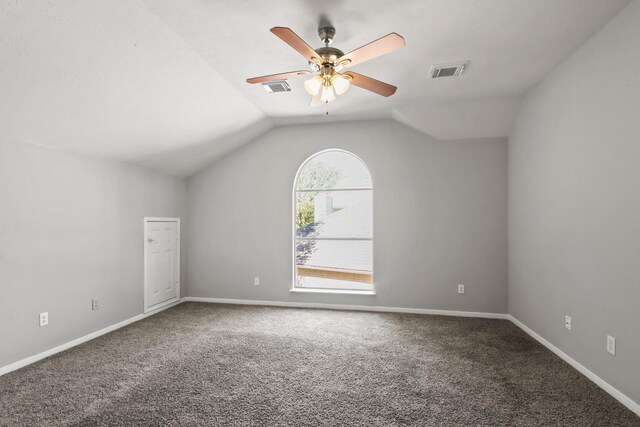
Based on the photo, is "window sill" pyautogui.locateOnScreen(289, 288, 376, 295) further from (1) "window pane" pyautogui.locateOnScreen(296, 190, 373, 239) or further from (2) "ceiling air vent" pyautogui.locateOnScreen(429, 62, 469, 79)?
(2) "ceiling air vent" pyautogui.locateOnScreen(429, 62, 469, 79)

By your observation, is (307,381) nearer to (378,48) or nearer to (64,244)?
(378,48)

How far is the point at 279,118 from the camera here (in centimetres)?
475

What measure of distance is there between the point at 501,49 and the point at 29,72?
3555 mm

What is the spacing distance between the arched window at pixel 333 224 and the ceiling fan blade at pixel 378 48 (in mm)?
2651

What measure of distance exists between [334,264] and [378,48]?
341 centimetres

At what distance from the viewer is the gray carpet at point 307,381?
2.20 meters

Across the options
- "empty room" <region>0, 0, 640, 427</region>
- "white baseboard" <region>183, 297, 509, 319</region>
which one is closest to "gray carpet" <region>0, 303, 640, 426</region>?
"empty room" <region>0, 0, 640, 427</region>

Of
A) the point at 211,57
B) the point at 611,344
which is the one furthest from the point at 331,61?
the point at 611,344

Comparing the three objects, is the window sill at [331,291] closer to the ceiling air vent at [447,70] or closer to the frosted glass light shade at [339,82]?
the ceiling air vent at [447,70]

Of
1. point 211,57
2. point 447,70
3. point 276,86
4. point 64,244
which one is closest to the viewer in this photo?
point 211,57

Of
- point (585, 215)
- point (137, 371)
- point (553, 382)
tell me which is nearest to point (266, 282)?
point (137, 371)

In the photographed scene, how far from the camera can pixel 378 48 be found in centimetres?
208

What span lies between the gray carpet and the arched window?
107cm

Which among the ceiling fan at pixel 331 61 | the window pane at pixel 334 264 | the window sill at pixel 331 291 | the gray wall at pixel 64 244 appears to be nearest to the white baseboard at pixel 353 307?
the window sill at pixel 331 291
